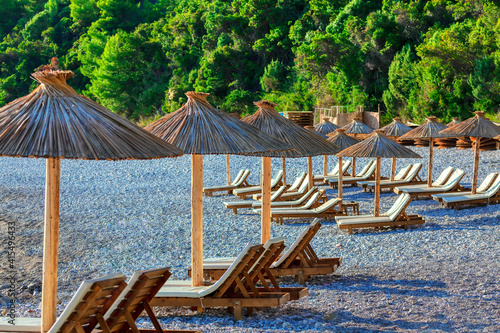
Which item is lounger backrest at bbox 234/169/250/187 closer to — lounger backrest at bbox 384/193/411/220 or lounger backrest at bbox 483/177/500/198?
lounger backrest at bbox 384/193/411/220

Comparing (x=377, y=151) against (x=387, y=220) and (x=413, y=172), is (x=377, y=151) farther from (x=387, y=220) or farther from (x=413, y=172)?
(x=413, y=172)

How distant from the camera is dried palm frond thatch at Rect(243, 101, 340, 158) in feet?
21.1

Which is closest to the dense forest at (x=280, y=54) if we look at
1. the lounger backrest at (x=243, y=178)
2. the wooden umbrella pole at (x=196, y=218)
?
the lounger backrest at (x=243, y=178)

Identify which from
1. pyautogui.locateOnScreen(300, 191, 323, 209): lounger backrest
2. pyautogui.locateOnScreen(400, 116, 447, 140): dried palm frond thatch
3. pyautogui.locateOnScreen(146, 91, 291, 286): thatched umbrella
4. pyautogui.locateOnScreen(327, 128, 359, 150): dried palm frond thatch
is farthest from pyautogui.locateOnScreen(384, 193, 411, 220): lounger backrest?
pyautogui.locateOnScreen(400, 116, 447, 140): dried palm frond thatch

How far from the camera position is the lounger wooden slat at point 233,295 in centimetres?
454

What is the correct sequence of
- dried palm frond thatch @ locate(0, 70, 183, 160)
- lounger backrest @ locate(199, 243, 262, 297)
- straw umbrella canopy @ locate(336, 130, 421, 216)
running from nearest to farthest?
dried palm frond thatch @ locate(0, 70, 183, 160) < lounger backrest @ locate(199, 243, 262, 297) < straw umbrella canopy @ locate(336, 130, 421, 216)

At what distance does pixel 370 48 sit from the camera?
30922 mm

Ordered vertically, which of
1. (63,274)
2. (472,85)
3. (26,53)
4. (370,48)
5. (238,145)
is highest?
(26,53)

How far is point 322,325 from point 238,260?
898 millimetres

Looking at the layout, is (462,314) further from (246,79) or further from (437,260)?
(246,79)

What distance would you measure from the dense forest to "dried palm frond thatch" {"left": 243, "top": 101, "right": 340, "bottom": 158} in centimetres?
1932

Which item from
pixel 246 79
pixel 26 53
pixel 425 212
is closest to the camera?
pixel 425 212

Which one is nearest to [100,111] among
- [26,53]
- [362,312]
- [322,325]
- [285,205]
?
[322,325]

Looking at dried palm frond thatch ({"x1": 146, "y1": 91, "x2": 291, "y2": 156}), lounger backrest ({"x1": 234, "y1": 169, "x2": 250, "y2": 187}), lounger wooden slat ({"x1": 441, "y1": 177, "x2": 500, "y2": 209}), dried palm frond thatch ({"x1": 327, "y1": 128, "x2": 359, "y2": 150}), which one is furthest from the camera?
lounger backrest ({"x1": 234, "y1": 169, "x2": 250, "y2": 187})
